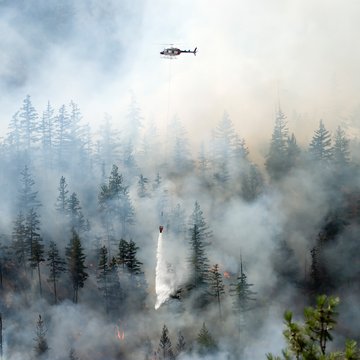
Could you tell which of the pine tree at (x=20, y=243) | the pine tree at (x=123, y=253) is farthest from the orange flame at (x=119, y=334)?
the pine tree at (x=20, y=243)

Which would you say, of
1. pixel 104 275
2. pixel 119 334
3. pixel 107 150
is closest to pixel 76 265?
pixel 104 275

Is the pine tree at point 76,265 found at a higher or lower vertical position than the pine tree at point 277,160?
lower

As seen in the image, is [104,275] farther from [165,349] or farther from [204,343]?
[204,343]

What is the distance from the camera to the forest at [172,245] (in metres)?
75.3

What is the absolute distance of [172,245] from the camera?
9000 cm

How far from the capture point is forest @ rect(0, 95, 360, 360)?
7531 cm

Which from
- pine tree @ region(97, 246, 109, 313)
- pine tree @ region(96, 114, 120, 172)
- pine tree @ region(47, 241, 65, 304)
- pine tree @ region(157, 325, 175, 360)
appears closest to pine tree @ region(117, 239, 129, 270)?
pine tree @ region(97, 246, 109, 313)

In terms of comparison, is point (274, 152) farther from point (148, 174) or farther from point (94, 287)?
point (94, 287)

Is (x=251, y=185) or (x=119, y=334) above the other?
(x=251, y=185)

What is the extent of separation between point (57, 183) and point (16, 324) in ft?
136

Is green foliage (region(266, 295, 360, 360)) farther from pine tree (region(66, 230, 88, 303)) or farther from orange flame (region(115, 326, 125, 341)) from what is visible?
orange flame (region(115, 326, 125, 341))

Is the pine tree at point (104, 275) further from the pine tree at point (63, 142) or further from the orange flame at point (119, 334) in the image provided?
the pine tree at point (63, 142)

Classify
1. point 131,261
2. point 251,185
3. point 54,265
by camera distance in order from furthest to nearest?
point 251,185, point 131,261, point 54,265

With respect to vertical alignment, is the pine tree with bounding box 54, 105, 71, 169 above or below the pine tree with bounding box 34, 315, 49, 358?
above
